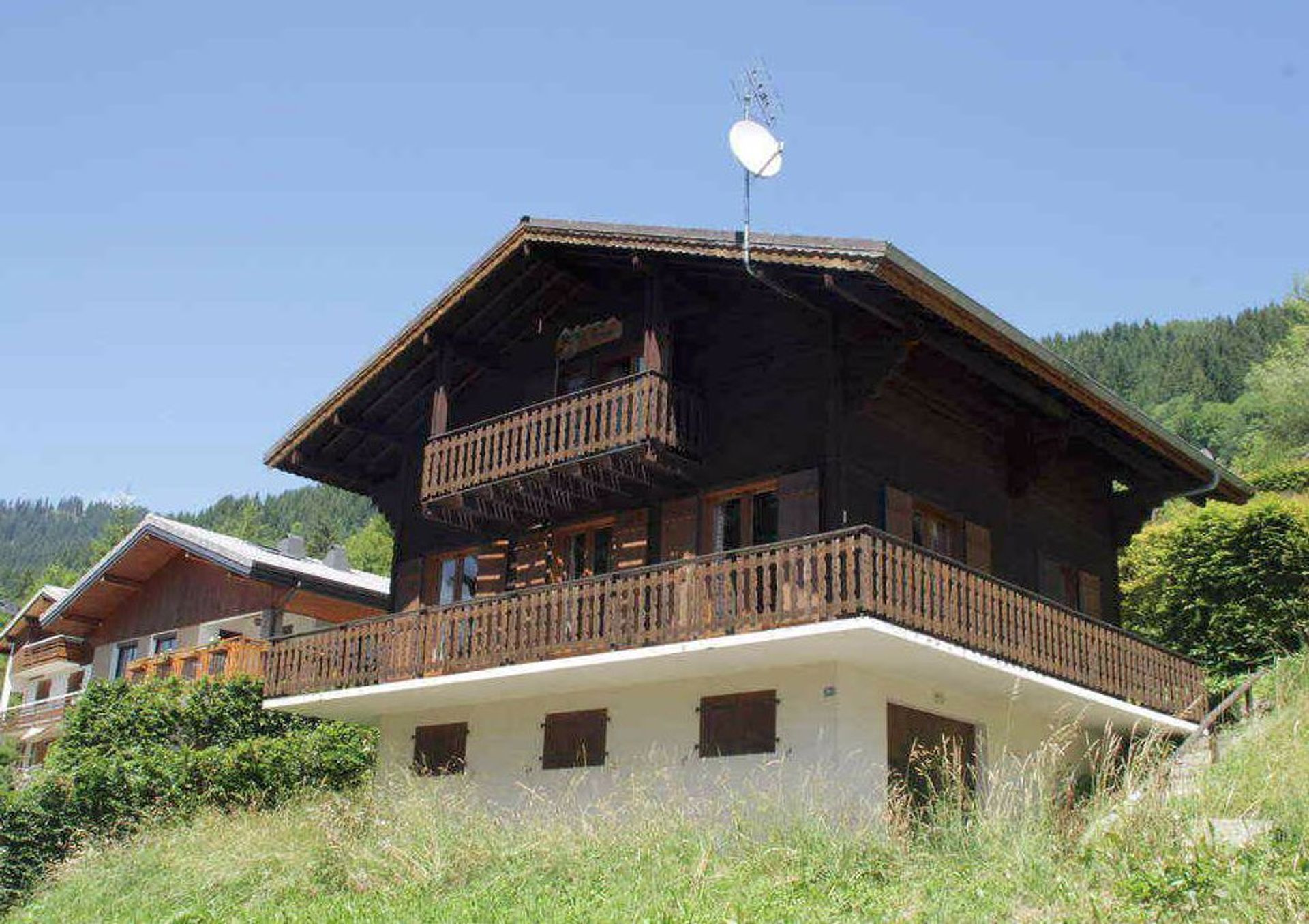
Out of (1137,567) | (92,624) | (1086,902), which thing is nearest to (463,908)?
(1086,902)

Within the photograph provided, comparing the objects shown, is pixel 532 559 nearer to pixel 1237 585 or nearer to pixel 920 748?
pixel 920 748

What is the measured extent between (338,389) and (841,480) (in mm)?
9126

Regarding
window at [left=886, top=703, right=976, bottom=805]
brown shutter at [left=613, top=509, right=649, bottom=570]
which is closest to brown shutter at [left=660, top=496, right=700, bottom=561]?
brown shutter at [left=613, top=509, right=649, bottom=570]

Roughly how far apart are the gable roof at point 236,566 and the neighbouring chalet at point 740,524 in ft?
14.2

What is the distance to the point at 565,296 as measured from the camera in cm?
2116

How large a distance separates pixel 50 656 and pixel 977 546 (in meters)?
22.9

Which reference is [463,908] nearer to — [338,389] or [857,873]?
[857,873]

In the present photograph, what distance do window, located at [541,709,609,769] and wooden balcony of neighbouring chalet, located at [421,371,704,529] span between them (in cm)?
289

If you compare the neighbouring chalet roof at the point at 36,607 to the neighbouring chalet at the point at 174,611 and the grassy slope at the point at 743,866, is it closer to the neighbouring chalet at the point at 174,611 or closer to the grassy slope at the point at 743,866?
the neighbouring chalet at the point at 174,611

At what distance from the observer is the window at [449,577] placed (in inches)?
857

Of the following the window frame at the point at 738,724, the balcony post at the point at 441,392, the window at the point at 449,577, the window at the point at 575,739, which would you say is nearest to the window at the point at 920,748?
the window frame at the point at 738,724

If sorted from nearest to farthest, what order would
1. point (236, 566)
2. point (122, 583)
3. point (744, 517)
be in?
point (744, 517), point (236, 566), point (122, 583)

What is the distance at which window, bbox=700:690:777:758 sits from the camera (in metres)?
16.8

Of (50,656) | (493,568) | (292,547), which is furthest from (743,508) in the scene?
(50,656)
